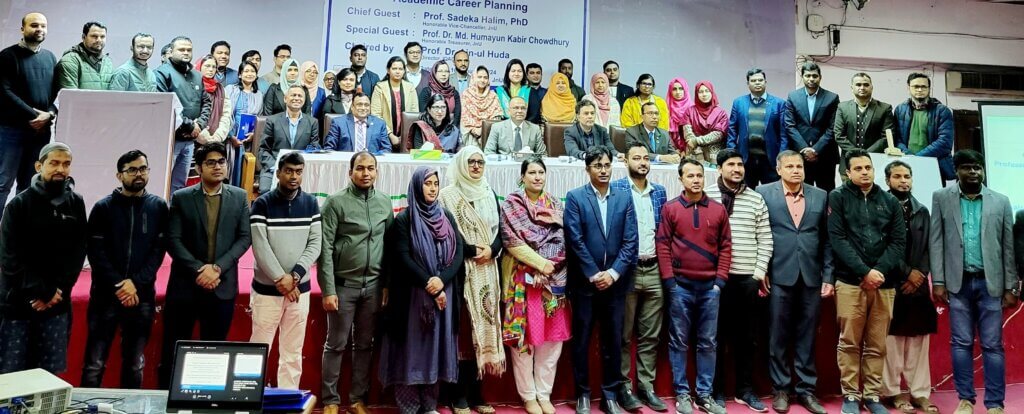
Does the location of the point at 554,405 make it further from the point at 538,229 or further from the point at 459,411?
the point at 538,229

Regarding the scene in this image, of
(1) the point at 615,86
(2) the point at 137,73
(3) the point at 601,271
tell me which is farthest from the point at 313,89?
(3) the point at 601,271

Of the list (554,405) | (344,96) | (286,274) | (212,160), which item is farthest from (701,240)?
(344,96)

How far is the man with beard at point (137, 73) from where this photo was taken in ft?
14.4

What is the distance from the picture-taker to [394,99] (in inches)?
245

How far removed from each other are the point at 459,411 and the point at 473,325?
47 cm

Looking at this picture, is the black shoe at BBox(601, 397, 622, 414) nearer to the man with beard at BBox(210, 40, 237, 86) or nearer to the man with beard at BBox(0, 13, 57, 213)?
the man with beard at BBox(0, 13, 57, 213)

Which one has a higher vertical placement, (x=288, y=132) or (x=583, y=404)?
(x=288, y=132)

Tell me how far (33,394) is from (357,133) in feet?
12.4

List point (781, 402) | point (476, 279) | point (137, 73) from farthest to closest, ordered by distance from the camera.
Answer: point (137, 73)
point (781, 402)
point (476, 279)

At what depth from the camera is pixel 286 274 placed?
10.4 ft

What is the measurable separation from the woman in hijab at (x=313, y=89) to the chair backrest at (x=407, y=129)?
0.84 meters

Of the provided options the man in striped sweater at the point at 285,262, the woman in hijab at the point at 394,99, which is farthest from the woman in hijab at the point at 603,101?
the man in striped sweater at the point at 285,262

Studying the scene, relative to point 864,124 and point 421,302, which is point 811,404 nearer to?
point 421,302

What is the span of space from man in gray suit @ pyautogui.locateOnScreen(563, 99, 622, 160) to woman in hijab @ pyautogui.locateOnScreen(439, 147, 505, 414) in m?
2.14
